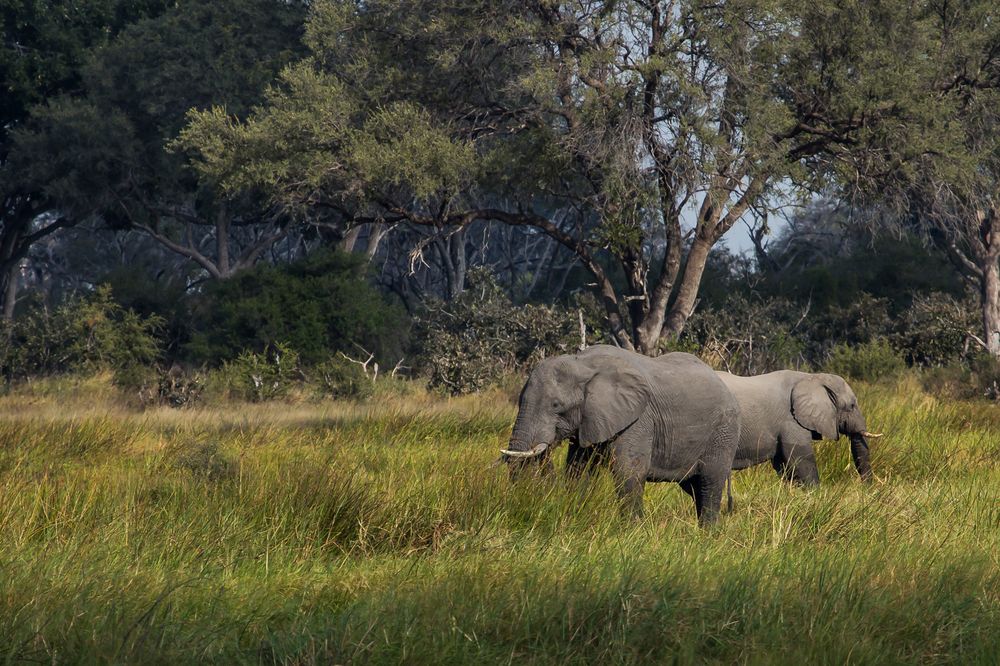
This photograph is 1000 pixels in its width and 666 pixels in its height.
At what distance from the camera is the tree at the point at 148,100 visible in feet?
85.4

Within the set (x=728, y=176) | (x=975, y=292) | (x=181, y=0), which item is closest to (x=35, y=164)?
(x=181, y=0)

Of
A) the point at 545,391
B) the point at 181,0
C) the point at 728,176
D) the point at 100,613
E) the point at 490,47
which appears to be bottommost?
the point at 100,613

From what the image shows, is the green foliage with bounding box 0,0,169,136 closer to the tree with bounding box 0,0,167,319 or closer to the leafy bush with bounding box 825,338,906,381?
the tree with bounding box 0,0,167,319

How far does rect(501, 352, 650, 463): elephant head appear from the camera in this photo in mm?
7277

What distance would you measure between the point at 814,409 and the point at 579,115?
816 cm

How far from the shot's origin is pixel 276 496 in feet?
22.6

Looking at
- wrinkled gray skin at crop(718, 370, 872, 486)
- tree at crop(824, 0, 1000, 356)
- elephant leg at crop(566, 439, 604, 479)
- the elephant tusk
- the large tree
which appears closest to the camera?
the elephant tusk

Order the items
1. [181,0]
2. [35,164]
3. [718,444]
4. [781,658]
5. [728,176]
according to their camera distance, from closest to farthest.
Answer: [781,658]
[718,444]
[728,176]
[35,164]
[181,0]

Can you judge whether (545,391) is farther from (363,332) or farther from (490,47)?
(363,332)

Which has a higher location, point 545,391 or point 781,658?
point 545,391

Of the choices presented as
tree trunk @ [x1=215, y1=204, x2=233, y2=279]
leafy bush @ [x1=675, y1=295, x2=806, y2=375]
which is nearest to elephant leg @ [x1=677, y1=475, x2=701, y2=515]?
leafy bush @ [x1=675, y1=295, x2=806, y2=375]

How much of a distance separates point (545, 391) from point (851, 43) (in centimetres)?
1123

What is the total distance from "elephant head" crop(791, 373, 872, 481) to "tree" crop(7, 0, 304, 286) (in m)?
17.7

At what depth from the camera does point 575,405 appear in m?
7.35
